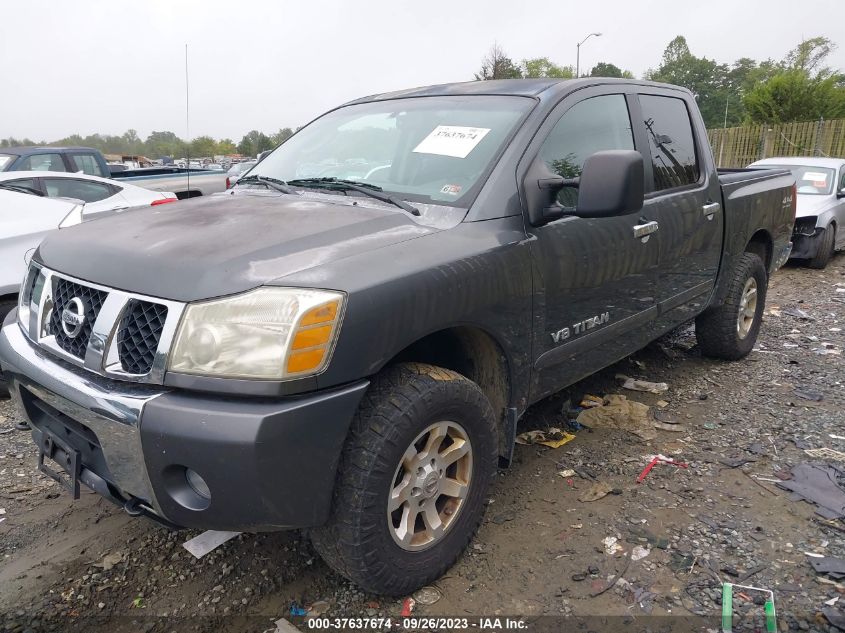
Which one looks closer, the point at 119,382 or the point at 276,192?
the point at 119,382

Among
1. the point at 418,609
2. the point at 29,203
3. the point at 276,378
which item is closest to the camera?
the point at 276,378

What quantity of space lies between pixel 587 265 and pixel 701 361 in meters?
2.52

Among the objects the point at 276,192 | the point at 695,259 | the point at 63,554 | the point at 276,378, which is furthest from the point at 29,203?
the point at 695,259

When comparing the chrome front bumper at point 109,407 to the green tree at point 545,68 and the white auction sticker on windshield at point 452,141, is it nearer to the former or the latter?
the white auction sticker on windshield at point 452,141

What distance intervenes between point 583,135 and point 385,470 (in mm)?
1909

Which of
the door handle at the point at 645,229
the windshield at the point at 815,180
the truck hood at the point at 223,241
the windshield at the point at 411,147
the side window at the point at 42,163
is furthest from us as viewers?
the side window at the point at 42,163

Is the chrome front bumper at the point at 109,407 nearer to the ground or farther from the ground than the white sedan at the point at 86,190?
nearer to the ground

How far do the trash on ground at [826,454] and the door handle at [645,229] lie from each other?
147 cm

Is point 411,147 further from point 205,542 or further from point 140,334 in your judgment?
point 205,542

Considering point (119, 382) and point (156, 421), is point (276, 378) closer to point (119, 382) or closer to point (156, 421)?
point (156, 421)

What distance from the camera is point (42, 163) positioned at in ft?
33.1

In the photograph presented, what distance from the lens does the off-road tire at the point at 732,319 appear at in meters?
4.41

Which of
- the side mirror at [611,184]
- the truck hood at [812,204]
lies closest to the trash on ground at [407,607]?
the side mirror at [611,184]

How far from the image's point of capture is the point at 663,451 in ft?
11.2
